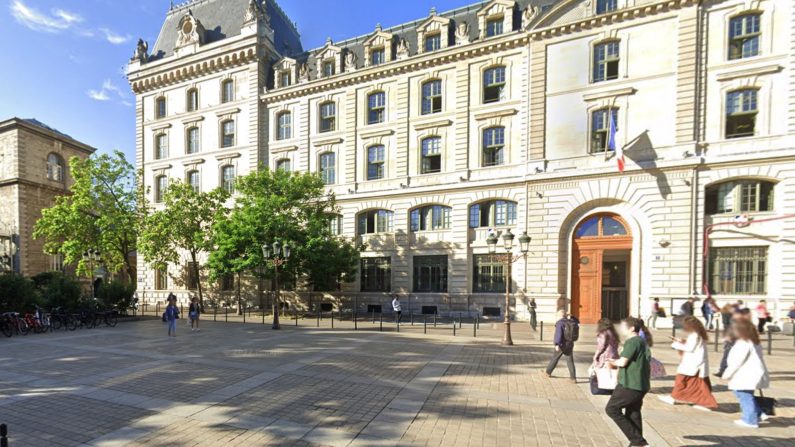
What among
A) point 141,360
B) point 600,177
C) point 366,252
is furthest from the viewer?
point 366,252

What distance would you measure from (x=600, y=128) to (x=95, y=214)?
33621 millimetres

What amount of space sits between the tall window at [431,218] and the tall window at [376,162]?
3840mm

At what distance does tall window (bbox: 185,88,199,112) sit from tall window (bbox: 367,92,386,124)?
16.2 m

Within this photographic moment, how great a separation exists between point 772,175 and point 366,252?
72.4ft

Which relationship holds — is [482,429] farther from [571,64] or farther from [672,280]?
[571,64]

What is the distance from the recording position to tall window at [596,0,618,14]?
67.8ft

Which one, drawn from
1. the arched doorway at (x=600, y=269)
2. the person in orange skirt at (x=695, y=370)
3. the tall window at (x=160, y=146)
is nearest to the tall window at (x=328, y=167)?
the tall window at (x=160, y=146)

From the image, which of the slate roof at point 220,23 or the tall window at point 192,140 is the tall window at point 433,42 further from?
the tall window at point 192,140

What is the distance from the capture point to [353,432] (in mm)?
5914

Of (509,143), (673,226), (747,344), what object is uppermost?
(509,143)

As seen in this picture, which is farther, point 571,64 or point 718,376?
point 571,64

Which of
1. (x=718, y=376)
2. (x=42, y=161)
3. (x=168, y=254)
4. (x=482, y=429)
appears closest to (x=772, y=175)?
(x=718, y=376)

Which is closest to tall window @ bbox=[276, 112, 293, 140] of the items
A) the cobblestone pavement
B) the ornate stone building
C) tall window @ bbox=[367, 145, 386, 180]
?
the ornate stone building

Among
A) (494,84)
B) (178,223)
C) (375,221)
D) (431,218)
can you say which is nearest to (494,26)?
(494,84)
